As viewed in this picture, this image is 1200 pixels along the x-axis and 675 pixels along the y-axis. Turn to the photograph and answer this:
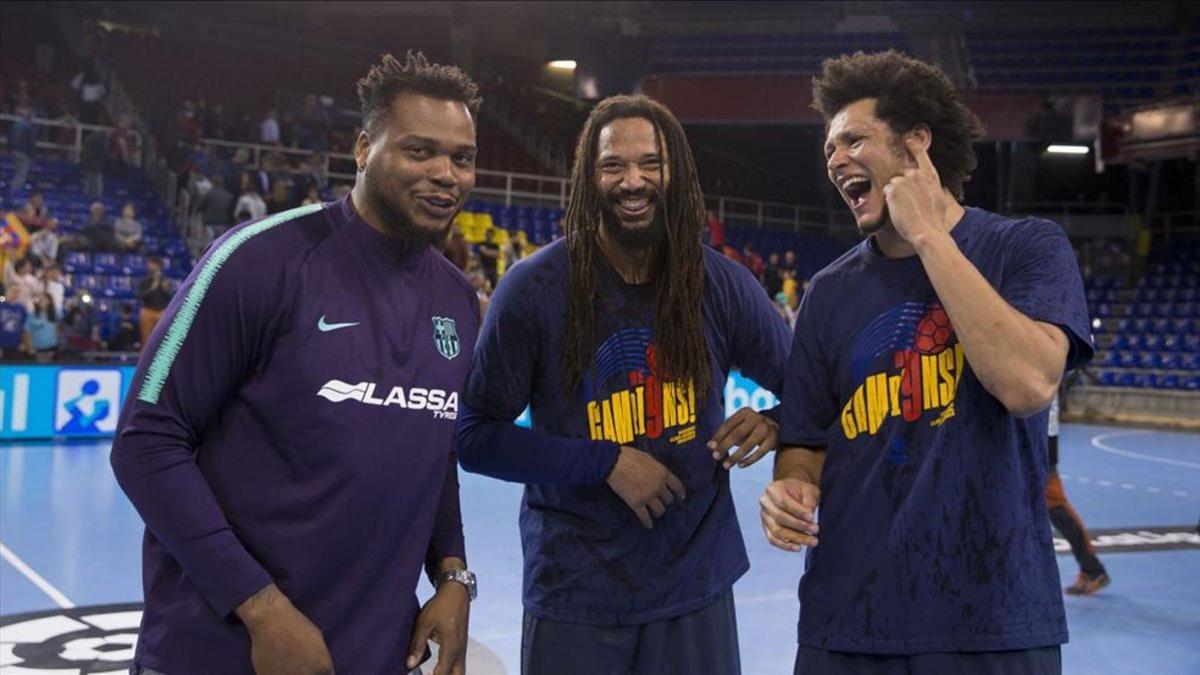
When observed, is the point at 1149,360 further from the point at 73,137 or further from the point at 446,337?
the point at 446,337

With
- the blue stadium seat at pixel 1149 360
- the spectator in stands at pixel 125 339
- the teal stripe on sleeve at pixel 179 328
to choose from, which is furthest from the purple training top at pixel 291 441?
the blue stadium seat at pixel 1149 360

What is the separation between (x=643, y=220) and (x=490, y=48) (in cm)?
2520

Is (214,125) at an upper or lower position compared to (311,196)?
upper

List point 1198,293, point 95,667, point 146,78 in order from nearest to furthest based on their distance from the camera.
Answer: point 95,667 → point 1198,293 → point 146,78

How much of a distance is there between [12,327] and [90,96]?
8799 mm

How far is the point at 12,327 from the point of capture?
1256 centimetres

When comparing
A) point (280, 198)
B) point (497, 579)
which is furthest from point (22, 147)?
point (497, 579)

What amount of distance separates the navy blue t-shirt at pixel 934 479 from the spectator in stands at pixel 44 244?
43.4ft

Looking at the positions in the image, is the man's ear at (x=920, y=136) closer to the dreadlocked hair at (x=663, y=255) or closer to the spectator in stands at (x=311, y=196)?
the dreadlocked hair at (x=663, y=255)

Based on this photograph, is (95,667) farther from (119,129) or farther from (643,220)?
(119,129)

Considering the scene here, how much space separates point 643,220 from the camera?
9.43 ft

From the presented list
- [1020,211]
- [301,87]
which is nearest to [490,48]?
[301,87]

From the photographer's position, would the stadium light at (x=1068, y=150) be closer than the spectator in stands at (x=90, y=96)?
No

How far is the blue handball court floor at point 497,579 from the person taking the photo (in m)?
5.21
